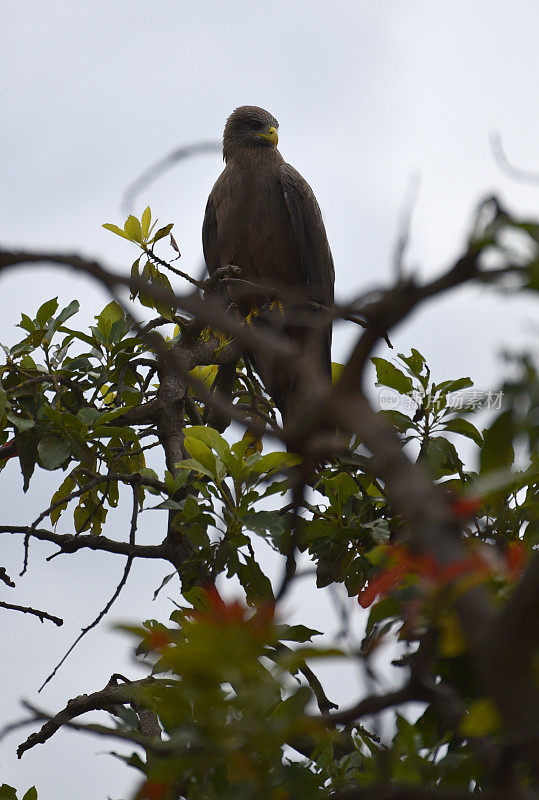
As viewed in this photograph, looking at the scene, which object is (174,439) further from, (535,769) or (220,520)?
(535,769)

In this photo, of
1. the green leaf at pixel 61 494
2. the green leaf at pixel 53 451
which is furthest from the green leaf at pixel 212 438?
the green leaf at pixel 61 494

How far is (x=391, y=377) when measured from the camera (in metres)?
1.91

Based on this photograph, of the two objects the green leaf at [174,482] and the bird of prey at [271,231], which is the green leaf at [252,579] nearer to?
the green leaf at [174,482]

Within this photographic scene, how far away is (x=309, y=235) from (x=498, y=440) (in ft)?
11.4

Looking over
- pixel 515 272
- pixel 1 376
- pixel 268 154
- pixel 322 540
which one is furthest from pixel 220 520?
pixel 268 154

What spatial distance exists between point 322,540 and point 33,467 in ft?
2.30

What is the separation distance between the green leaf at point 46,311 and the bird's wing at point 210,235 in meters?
1.96

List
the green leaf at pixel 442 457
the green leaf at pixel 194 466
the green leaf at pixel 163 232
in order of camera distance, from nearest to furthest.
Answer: the green leaf at pixel 194 466 → the green leaf at pixel 442 457 → the green leaf at pixel 163 232

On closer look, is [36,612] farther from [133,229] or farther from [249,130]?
[249,130]

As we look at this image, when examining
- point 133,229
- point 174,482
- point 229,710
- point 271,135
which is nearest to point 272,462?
point 174,482

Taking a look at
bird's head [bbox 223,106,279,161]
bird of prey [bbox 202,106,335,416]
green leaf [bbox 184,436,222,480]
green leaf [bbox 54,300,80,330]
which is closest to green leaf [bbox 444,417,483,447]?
green leaf [bbox 184,436,222,480]

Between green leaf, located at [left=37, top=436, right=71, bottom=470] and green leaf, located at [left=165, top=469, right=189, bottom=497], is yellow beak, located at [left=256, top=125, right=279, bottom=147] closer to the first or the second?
green leaf, located at [left=37, top=436, right=71, bottom=470]

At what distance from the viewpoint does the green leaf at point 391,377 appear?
1905mm

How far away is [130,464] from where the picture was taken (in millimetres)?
2324
